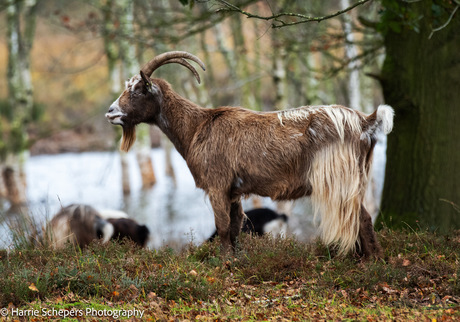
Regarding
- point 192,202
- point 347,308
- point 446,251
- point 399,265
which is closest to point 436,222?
point 446,251

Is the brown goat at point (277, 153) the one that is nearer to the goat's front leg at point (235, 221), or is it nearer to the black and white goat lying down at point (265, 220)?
the goat's front leg at point (235, 221)

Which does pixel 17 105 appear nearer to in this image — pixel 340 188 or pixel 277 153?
pixel 277 153

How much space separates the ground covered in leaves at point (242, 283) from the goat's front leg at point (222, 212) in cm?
27

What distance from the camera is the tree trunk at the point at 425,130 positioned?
7.32 m

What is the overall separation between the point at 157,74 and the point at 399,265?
1424 centimetres

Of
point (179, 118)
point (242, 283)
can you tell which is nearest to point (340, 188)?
point (242, 283)

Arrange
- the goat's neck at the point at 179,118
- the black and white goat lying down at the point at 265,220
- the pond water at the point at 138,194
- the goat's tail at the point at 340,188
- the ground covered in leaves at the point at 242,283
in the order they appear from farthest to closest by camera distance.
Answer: the pond water at the point at 138,194 < the black and white goat lying down at the point at 265,220 < the goat's neck at the point at 179,118 < the goat's tail at the point at 340,188 < the ground covered in leaves at the point at 242,283

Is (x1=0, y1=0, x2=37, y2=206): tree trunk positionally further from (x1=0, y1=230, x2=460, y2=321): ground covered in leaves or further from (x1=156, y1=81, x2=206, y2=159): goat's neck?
(x1=156, y1=81, x2=206, y2=159): goat's neck

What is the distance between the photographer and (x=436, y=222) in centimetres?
728

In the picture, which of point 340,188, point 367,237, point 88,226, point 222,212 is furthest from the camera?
point 88,226

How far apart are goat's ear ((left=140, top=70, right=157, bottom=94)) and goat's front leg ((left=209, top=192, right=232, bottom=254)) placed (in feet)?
4.76

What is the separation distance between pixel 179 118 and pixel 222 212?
1.27 metres

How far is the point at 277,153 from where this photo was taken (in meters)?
6.00

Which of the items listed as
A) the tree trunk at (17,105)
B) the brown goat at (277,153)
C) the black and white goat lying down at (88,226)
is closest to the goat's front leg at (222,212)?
the brown goat at (277,153)
